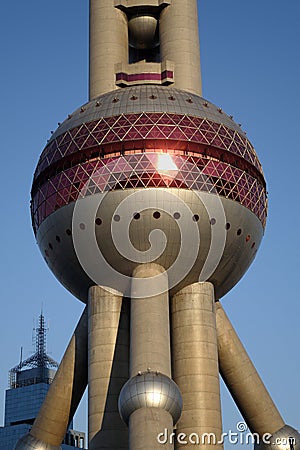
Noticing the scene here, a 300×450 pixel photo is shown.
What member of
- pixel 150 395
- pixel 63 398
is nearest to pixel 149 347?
pixel 150 395

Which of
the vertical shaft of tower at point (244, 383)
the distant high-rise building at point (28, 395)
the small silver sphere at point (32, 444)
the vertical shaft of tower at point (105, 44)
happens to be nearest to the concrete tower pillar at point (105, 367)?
the small silver sphere at point (32, 444)

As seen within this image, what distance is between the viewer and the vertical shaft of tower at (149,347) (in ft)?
132

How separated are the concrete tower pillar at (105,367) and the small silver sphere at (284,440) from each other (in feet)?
30.0

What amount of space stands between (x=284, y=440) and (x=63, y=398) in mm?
13645

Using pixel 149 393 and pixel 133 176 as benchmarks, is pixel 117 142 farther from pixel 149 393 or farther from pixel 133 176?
pixel 149 393

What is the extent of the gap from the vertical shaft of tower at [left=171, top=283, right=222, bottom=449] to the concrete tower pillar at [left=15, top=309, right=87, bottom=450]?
6.39 metres

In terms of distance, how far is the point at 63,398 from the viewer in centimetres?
5019

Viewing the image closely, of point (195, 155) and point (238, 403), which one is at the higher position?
point (195, 155)

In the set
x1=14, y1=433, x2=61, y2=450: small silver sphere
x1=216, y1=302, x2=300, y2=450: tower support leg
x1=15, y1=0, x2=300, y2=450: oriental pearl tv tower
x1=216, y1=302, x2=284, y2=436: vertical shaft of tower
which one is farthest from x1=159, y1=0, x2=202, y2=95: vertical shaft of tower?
x1=14, y1=433, x2=61, y2=450: small silver sphere

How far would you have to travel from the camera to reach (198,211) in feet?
153

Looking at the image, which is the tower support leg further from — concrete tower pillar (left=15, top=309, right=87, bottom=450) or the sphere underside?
concrete tower pillar (left=15, top=309, right=87, bottom=450)

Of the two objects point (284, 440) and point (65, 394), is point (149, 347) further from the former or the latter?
point (284, 440)

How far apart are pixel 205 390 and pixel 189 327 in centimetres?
383

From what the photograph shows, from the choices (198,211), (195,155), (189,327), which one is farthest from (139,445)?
(195,155)
